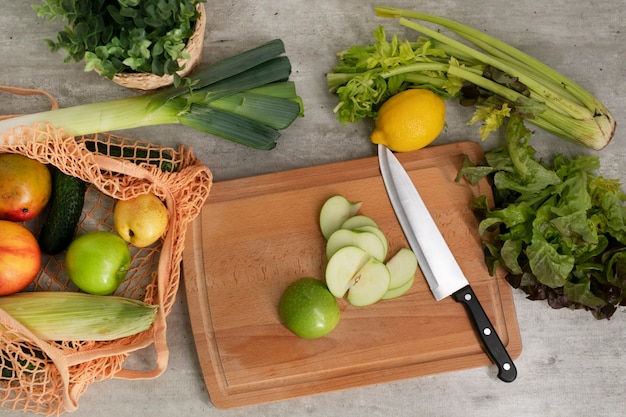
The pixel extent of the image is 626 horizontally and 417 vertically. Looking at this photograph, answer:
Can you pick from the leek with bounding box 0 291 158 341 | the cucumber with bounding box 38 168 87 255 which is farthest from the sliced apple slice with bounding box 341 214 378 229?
the cucumber with bounding box 38 168 87 255

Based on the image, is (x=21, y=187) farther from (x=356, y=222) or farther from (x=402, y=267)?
(x=402, y=267)

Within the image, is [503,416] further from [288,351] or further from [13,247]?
[13,247]

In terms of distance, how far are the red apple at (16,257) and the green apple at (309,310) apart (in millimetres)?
476

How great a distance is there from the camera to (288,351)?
1128 millimetres

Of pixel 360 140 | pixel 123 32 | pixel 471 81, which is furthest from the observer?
pixel 360 140

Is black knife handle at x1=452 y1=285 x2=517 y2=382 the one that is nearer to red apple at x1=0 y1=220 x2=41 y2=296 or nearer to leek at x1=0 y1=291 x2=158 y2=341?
leek at x1=0 y1=291 x2=158 y2=341

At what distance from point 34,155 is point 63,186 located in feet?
0.26

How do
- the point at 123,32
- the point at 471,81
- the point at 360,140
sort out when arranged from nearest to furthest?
the point at 123,32, the point at 471,81, the point at 360,140

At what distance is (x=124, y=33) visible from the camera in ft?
3.29

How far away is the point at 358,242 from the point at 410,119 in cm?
26

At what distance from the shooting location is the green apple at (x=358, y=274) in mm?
1081

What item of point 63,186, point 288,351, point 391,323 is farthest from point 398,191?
point 63,186

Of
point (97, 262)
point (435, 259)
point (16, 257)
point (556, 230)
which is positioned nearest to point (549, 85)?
point (556, 230)

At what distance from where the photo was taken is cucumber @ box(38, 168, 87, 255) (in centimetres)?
110
